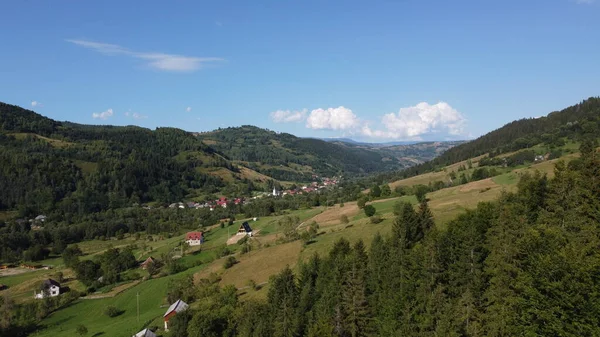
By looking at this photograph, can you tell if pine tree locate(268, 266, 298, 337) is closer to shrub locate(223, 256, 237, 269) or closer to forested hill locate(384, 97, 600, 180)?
shrub locate(223, 256, 237, 269)

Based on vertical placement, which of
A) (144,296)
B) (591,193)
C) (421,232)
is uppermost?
(591,193)

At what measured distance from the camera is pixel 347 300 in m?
32.7

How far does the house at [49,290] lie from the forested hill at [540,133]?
461 ft

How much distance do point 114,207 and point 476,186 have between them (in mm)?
154420

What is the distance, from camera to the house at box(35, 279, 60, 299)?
72250mm

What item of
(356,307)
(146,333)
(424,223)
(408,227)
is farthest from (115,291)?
(424,223)

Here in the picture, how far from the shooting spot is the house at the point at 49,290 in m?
72.2

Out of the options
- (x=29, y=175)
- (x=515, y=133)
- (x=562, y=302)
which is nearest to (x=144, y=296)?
(x=562, y=302)

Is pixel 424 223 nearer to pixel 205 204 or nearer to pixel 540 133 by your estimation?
pixel 540 133

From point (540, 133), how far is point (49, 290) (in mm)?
173808

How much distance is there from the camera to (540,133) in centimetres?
16062

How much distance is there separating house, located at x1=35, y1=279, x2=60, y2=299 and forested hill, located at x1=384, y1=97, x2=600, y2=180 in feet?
461

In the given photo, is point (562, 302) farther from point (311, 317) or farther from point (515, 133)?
point (515, 133)

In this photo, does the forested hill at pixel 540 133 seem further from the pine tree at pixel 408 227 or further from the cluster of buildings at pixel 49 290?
the cluster of buildings at pixel 49 290
